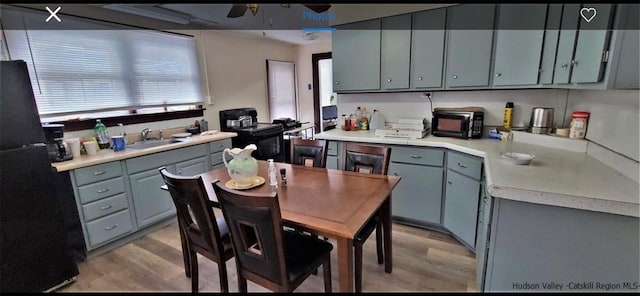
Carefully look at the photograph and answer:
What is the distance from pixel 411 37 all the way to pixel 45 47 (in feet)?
10.7

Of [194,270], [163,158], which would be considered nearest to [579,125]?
[194,270]

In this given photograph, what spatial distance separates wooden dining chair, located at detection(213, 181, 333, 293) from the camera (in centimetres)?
124

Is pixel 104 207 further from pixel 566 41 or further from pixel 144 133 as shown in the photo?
pixel 566 41

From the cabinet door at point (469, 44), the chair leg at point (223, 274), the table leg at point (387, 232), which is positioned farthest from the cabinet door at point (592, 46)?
the chair leg at point (223, 274)

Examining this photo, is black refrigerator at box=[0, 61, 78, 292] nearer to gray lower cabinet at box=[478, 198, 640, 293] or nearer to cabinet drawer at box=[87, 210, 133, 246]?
cabinet drawer at box=[87, 210, 133, 246]

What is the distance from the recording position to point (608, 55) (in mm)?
1353

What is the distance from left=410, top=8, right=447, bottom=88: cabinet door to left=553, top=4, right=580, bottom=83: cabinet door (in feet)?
2.94

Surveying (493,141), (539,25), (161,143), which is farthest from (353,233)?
(161,143)

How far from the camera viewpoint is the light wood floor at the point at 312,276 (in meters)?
1.95

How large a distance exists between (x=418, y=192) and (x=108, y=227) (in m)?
2.73

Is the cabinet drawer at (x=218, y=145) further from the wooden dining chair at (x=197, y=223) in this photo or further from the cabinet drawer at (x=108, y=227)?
the wooden dining chair at (x=197, y=223)

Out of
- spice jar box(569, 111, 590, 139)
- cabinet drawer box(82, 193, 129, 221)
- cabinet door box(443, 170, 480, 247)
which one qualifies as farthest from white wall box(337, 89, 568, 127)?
cabinet drawer box(82, 193, 129, 221)

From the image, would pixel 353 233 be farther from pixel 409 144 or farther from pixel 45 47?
pixel 45 47

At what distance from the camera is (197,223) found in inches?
63.1
